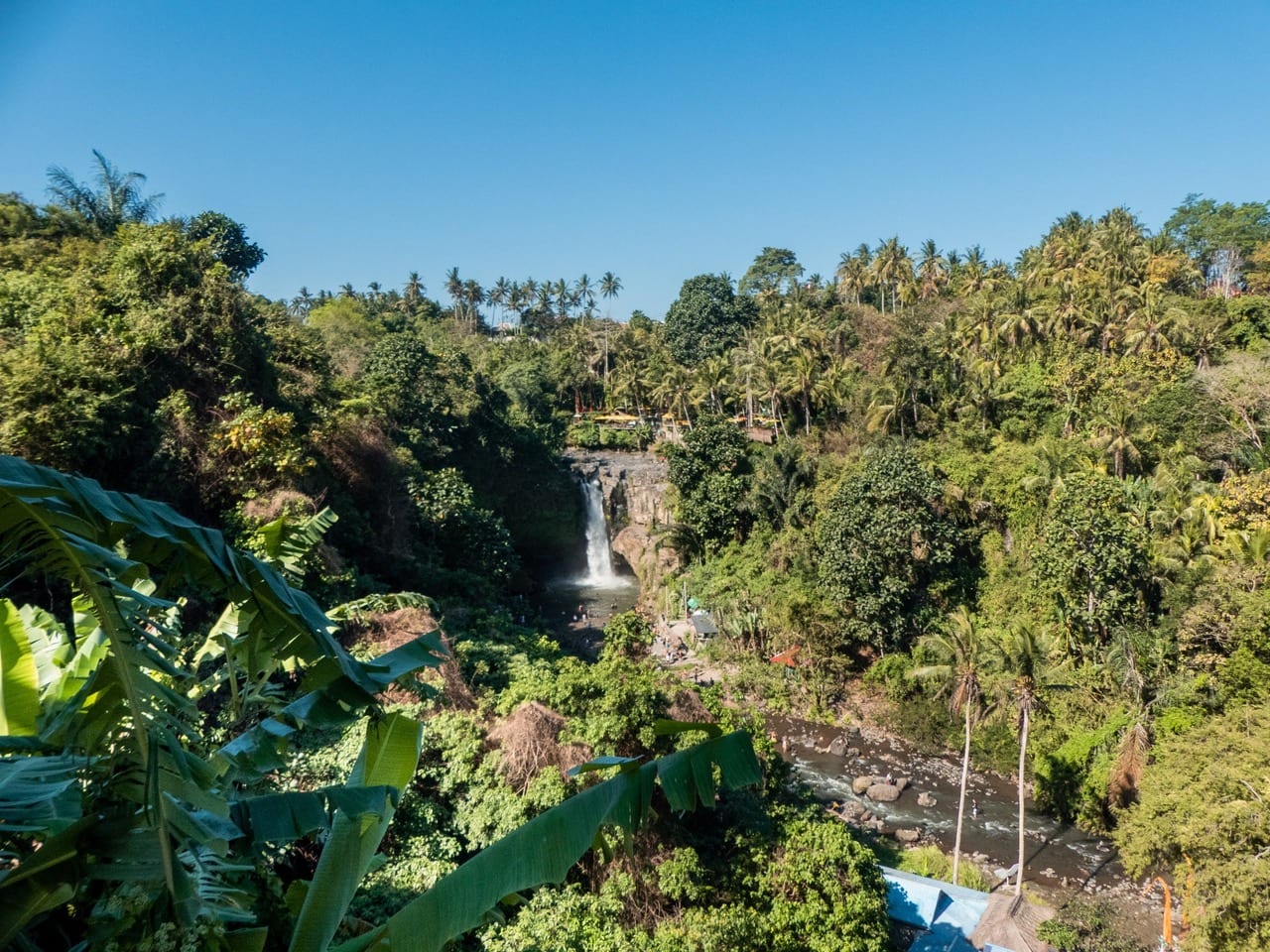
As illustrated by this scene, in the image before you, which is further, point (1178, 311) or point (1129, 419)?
point (1178, 311)

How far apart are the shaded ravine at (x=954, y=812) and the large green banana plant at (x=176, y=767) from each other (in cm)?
1143

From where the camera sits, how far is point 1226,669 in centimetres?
1455

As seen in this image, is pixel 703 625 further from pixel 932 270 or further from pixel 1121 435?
pixel 932 270

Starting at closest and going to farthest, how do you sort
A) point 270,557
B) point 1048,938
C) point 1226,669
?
point 270,557
point 1048,938
point 1226,669

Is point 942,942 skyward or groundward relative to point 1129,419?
groundward

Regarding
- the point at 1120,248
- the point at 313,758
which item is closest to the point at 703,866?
the point at 313,758

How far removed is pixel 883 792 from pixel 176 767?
19154mm

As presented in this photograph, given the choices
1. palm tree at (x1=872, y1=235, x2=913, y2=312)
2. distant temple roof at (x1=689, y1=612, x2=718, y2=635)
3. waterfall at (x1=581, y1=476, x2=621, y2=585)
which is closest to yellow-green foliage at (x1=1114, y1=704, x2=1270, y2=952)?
distant temple roof at (x1=689, y1=612, x2=718, y2=635)

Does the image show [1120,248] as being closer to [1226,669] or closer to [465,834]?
[1226,669]

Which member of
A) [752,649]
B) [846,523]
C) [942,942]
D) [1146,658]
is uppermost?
[846,523]

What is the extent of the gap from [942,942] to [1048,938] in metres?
1.68

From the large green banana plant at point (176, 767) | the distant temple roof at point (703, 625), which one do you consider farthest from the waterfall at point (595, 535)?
the large green banana plant at point (176, 767)

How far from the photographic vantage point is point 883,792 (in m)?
18.9

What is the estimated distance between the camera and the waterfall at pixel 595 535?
125 feet
